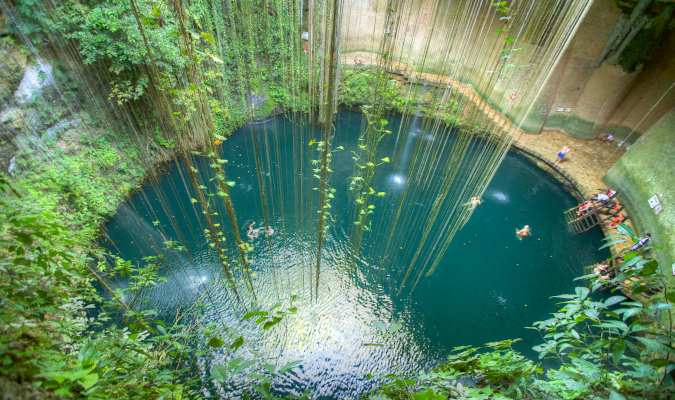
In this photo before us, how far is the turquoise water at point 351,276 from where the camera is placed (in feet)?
14.0

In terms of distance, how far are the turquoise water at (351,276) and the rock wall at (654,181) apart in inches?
39.3

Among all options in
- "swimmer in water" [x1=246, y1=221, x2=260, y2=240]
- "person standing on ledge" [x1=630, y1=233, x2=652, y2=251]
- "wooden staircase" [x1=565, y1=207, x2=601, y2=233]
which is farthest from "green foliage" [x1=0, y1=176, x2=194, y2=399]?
"wooden staircase" [x1=565, y1=207, x2=601, y2=233]

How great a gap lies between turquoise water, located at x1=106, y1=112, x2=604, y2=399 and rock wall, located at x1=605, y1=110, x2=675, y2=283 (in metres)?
1.00

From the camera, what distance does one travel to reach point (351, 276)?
5.12 m

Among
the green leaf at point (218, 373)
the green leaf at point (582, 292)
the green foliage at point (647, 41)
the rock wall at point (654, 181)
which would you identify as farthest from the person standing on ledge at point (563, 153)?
the green leaf at point (218, 373)

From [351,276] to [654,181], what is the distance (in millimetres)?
6333

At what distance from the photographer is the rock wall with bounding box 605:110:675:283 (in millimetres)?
5164

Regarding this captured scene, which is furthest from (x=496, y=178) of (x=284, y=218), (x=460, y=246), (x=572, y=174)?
(x=284, y=218)

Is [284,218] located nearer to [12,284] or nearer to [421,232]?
[421,232]

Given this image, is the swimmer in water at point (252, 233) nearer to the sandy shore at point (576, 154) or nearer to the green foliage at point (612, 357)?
the green foliage at point (612, 357)

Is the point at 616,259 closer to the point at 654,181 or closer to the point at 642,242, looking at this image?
the point at 642,242

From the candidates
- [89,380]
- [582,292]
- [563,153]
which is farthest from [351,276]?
[563,153]

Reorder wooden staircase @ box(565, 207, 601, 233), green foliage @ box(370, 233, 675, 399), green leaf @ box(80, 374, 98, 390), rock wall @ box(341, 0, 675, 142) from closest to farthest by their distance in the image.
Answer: green leaf @ box(80, 374, 98, 390), green foliage @ box(370, 233, 675, 399), wooden staircase @ box(565, 207, 601, 233), rock wall @ box(341, 0, 675, 142)

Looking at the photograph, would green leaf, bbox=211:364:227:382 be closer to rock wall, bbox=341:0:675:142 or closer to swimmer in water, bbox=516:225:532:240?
swimmer in water, bbox=516:225:532:240
